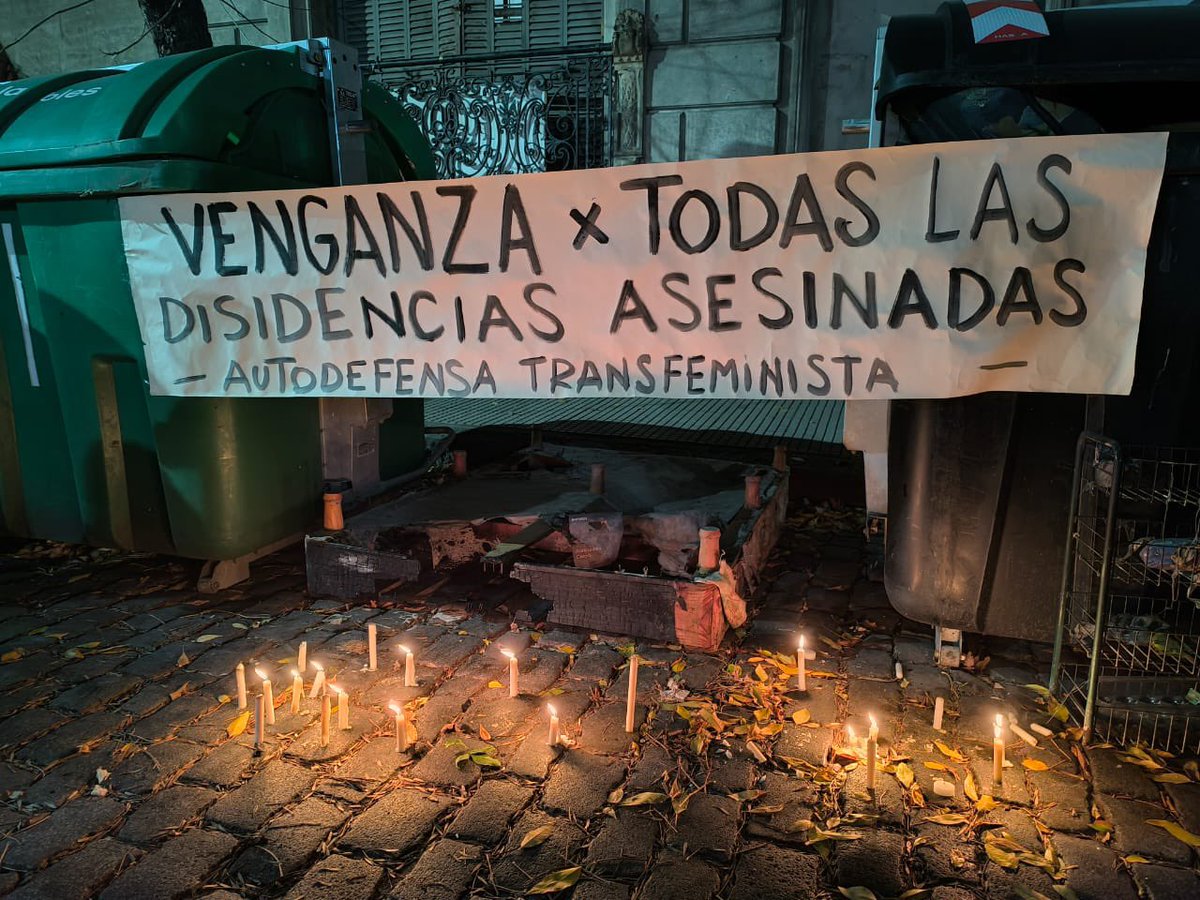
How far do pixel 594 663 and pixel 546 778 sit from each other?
33.7 inches

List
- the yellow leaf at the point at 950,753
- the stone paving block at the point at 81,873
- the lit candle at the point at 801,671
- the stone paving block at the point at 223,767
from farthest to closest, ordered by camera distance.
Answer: the lit candle at the point at 801,671
the yellow leaf at the point at 950,753
the stone paving block at the point at 223,767
the stone paving block at the point at 81,873

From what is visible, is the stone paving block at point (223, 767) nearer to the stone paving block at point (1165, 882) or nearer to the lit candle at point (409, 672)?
the lit candle at point (409, 672)

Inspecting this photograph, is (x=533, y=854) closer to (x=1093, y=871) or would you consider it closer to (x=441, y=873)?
(x=441, y=873)

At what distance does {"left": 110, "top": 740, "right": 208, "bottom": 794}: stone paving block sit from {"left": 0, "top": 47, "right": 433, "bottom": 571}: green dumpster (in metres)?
1.48

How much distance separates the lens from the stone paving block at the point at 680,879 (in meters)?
2.07

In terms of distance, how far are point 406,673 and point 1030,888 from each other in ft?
7.16

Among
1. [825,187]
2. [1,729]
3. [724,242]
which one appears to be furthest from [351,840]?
[825,187]

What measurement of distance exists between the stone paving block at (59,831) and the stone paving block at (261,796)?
0.30m

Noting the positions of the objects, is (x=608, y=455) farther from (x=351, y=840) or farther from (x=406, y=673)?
(x=351, y=840)

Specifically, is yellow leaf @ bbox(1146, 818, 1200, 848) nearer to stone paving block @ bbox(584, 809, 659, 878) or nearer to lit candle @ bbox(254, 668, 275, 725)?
stone paving block @ bbox(584, 809, 659, 878)

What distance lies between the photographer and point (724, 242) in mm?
2965

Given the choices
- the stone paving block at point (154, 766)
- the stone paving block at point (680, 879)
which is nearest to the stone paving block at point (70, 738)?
the stone paving block at point (154, 766)

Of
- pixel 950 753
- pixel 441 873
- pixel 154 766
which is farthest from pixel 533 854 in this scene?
pixel 950 753

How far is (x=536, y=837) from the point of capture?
226cm
